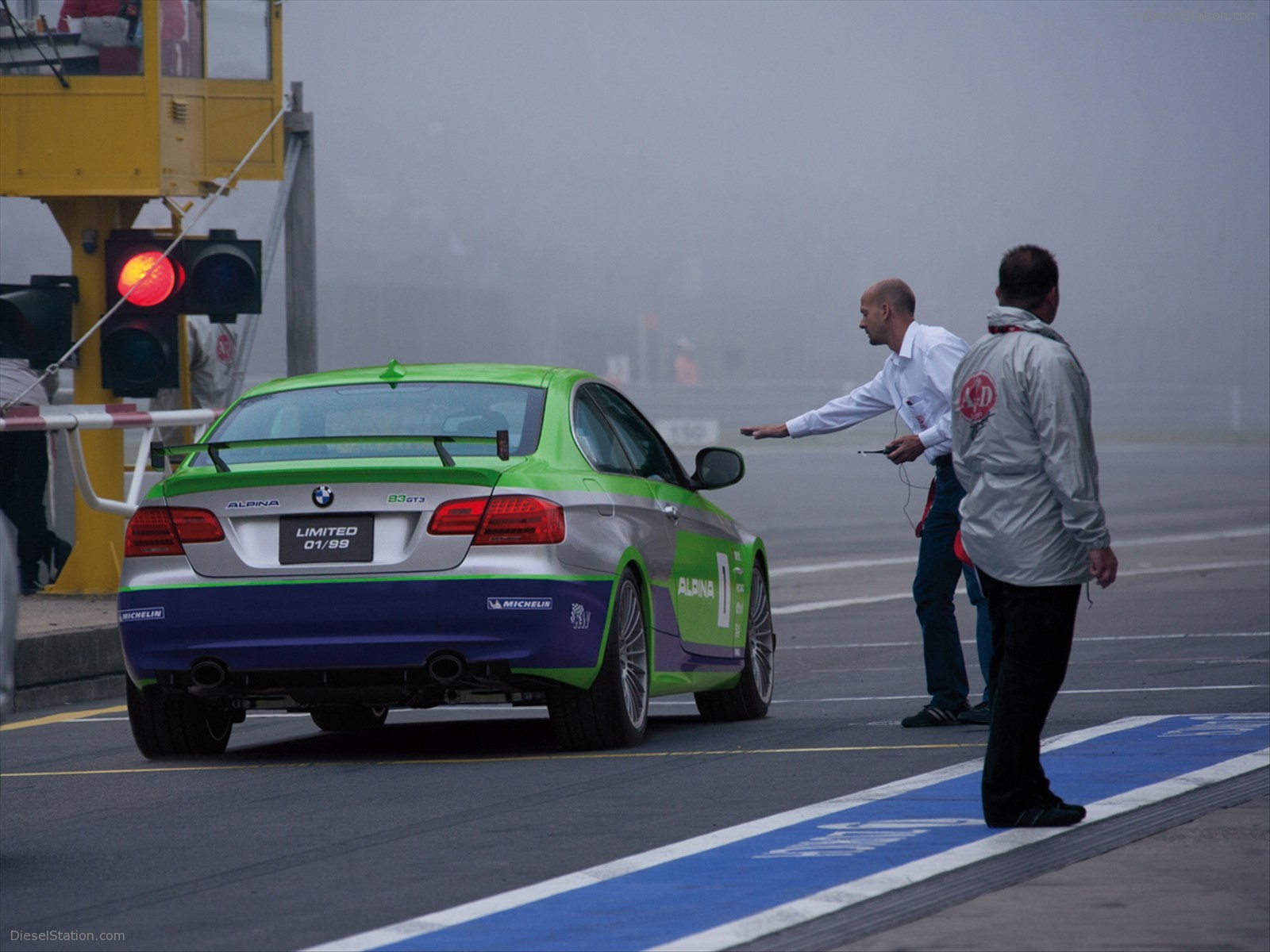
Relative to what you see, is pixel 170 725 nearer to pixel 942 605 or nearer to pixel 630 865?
pixel 942 605

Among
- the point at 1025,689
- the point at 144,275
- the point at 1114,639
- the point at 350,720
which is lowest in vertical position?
the point at 1114,639

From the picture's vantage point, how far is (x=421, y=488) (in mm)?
8250

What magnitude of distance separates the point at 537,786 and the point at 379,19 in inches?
1930

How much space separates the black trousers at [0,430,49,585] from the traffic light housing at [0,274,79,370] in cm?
178

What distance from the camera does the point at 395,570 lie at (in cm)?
822

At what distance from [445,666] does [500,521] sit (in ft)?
1.81

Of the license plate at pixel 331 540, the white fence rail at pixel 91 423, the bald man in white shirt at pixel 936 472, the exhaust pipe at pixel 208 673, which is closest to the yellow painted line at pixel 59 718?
the white fence rail at pixel 91 423

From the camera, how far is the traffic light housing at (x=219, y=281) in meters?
13.7

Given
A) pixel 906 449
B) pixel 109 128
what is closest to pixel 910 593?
pixel 109 128

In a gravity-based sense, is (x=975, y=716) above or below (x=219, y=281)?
below

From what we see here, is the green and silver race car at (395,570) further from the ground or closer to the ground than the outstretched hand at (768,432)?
closer to the ground

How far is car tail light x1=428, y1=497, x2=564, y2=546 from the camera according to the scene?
821 centimetres

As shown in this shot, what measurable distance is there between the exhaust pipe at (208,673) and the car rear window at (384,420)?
81cm

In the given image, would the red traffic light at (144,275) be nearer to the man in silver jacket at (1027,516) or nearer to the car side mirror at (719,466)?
the car side mirror at (719,466)
